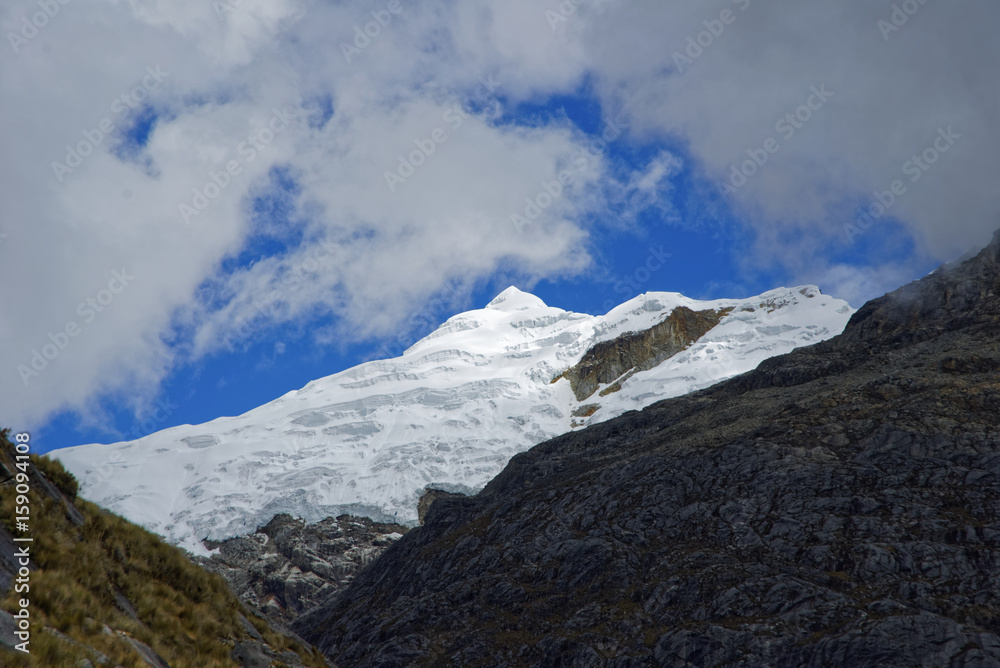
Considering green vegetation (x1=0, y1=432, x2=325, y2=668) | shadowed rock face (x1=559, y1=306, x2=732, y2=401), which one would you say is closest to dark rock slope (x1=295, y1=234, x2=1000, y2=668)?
green vegetation (x1=0, y1=432, x2=325, y2=668)

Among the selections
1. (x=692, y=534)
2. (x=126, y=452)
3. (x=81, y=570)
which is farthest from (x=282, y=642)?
(x=126, y=452)

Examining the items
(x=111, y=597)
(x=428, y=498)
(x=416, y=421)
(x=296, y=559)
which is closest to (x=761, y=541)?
(x=111, y=597)

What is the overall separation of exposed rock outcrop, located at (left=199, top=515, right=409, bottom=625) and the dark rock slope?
936 inches

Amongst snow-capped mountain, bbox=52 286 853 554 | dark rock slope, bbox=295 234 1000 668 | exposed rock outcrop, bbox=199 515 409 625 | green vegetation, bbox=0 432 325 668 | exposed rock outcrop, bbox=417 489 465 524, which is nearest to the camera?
green vegetation, bbox=0 432 325 668

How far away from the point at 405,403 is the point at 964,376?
355 feet

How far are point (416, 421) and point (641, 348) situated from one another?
52166 millimetres

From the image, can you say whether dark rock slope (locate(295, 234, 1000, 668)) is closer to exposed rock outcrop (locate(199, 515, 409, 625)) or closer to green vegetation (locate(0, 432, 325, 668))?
exposed rock outcrop (locate(199, 515, 409, 625))

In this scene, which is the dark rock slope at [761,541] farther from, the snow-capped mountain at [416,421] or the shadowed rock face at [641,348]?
the shadowed rock face at [641,348]

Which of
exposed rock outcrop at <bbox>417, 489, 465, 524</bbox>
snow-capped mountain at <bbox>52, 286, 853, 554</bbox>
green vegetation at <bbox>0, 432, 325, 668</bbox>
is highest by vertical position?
snow-capped mountain at <bbox>52, 286, 853, 554</bbox>

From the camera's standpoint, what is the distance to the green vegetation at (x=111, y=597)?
34.2 feet

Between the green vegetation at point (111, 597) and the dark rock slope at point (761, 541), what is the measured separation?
27697 millimetres

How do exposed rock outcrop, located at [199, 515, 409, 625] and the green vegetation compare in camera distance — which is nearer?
the green vegetation

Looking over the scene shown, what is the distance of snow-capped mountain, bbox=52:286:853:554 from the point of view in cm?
11275

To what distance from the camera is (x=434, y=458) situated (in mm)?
119438
